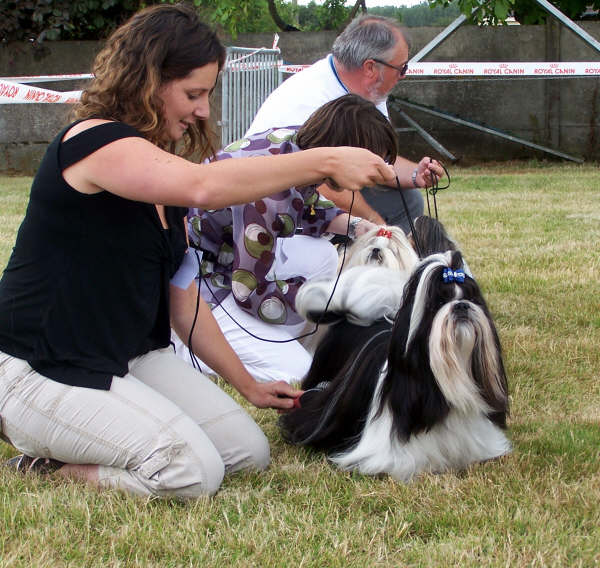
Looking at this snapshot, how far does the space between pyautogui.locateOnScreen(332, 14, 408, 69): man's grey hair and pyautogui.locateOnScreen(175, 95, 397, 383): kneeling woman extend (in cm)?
63

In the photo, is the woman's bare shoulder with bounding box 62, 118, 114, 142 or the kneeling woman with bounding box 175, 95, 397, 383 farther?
the kneeling woman with bounding box 175, 95, 397, 383

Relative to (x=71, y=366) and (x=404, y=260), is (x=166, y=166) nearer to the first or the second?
(x=71, y=366)

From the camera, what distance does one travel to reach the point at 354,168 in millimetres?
1892

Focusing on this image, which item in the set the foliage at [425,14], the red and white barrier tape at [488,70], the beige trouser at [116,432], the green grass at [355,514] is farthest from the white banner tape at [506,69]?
the beige trouser at [116,432]

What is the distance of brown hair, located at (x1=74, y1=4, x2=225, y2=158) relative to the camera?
2.07 metres

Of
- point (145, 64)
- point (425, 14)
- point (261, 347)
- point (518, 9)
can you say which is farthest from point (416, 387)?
point (425, 14)

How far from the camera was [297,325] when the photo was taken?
11.5 feet

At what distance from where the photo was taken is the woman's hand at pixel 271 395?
2.56 m

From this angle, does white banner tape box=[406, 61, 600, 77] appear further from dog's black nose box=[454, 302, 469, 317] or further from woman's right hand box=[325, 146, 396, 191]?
woman's right hand box=[325, 146, 396, 191]

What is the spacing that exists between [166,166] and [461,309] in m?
0.73

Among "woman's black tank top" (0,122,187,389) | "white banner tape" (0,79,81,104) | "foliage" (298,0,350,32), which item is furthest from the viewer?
"foliage" (298,0,350,32)

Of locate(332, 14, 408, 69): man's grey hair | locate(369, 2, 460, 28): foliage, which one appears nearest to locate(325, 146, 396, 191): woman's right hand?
locate(332, 14, 408, 69): man's grey hair

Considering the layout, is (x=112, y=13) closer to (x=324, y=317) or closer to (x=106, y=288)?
(x=324, y=317)

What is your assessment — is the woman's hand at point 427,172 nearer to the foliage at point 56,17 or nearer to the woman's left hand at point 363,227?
the woman's left hand at point 363,227
